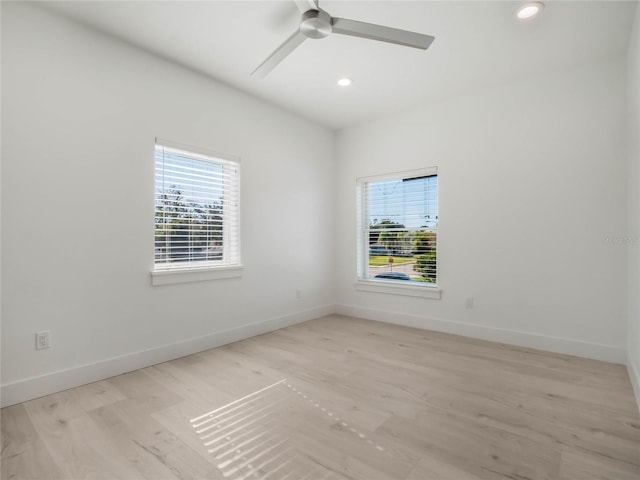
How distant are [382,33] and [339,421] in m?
2.36

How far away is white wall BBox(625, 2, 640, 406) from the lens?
7.53 feet

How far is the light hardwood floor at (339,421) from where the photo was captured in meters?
1.59

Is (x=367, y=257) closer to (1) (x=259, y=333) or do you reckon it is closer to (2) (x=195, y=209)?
(1) (x=259, y=333)

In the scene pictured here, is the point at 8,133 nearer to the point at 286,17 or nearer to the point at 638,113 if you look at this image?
the point at 286,17

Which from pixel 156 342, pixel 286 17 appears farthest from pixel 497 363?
pixel 286 17

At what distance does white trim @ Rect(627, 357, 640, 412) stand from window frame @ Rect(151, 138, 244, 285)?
3325 mm

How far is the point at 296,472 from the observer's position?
5.12ft

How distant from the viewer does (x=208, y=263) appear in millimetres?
3383

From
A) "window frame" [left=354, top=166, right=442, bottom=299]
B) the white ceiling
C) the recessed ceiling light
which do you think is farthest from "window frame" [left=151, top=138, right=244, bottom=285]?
the recessed ceiling light

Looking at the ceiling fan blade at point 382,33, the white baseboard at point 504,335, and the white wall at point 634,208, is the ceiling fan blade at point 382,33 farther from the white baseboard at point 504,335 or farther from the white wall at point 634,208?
the white baseboard at point 504,335

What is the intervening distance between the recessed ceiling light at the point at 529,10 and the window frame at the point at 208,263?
270cm

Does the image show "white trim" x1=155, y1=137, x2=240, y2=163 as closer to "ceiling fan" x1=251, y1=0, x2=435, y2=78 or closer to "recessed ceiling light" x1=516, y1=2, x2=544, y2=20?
"ceiling fan" x1=251, y1=0, x2=435, y2=78

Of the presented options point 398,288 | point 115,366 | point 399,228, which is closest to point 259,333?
point 115,366

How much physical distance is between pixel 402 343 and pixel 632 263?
200 centimetres
